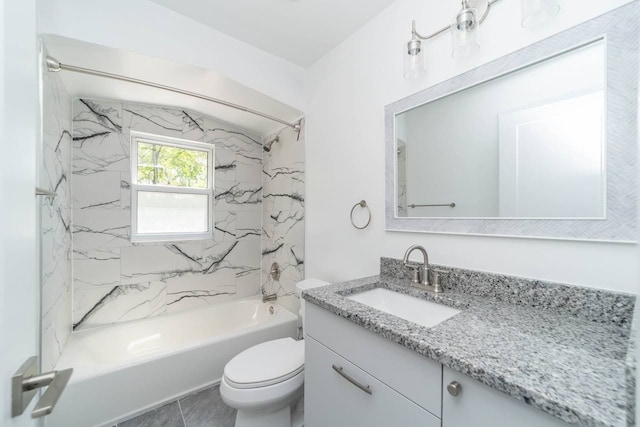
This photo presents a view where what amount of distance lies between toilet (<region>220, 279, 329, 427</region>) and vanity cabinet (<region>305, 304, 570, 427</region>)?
215mm

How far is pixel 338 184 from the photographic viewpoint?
6.08ft

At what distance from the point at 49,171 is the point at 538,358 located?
2.41 meters

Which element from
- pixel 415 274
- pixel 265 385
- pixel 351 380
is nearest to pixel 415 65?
pixel 415 274

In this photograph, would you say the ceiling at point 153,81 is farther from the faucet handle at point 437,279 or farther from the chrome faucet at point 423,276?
the faucet handle at point 437,279

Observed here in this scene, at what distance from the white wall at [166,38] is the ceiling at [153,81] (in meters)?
0.04

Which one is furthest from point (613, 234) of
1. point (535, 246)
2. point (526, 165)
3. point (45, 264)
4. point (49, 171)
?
point (49, 171)

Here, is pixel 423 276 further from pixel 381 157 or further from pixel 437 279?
pixel 381 157

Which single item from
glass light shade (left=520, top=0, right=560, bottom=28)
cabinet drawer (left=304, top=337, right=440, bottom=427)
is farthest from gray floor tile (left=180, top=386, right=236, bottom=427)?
glass light shade (left=520, top=0, right=560, bottom=28)

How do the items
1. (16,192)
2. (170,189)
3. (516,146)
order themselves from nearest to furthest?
(16,192) < (516,146) < (170,189)

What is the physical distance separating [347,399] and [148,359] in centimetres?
143

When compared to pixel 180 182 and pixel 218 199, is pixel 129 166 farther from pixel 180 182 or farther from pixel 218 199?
pixel 218 199

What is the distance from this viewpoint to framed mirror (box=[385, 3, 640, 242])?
2.61 feet

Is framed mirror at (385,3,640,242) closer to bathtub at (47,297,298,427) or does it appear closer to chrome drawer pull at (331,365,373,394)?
chrome drawer pull at (331,365,373,394)

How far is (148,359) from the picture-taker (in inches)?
63.4
